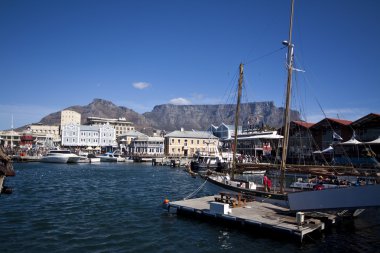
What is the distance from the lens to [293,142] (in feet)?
258

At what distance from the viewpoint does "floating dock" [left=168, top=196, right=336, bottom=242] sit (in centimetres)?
1925

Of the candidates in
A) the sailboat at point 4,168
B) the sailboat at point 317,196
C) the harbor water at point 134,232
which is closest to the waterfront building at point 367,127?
the harbor water at point 134,232

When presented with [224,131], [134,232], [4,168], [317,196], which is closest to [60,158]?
[224,131]

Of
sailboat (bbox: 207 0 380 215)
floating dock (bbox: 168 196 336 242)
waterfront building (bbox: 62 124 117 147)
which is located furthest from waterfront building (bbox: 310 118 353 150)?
waterfront building (bbox: 62 124 117 147)

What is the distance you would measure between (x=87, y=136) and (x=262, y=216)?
125701mm

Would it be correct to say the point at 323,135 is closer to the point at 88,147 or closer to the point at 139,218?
the point at 139,218

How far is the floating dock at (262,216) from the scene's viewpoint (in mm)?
19250

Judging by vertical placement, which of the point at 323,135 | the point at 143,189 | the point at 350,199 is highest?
the point at 323,135

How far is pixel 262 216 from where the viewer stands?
21703 millimetres

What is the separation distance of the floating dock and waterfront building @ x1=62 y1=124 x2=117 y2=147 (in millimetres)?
117138

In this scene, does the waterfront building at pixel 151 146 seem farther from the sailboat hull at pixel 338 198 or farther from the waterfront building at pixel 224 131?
the sailboat hull at pixel 338 198

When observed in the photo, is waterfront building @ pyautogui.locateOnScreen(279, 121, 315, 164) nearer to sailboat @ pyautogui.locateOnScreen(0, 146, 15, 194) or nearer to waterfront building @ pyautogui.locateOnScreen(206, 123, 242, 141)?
waterfront building @ pyautogui.locateOnScreen(206, 123, 242, 141)

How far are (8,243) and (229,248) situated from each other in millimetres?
12412

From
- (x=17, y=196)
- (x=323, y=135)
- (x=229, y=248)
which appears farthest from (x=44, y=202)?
(x=323, y=135)
